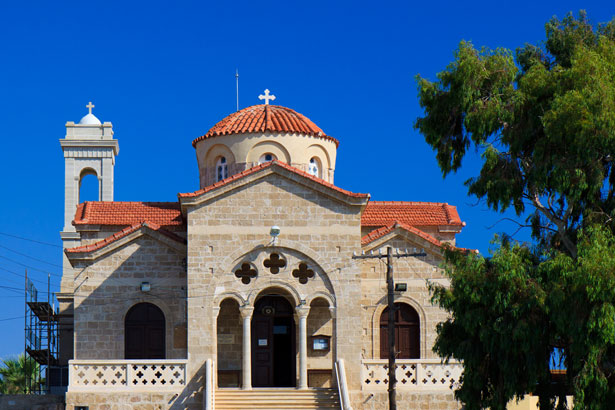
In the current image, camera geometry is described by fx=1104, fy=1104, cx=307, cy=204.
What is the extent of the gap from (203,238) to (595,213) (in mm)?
11932

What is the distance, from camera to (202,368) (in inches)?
1249

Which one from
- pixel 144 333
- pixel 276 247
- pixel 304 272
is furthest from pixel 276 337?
pixel 144 333

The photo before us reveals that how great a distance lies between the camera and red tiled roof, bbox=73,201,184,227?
37.8 m

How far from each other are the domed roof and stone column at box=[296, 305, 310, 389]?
7734 millimetres

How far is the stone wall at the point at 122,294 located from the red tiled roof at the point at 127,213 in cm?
315

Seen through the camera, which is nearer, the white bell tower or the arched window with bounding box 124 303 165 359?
the arched window with bounding box 124 303 165 359

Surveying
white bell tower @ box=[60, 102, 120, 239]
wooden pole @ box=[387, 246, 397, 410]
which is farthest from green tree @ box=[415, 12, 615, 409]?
white bell tower @ box=[60, 102, 120, 239]

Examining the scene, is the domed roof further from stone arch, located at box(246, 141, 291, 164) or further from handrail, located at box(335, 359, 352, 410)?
handrail, located at box(335, 359, 352, 410)

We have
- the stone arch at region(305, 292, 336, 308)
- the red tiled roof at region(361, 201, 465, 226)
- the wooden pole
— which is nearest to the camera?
the wooden pole

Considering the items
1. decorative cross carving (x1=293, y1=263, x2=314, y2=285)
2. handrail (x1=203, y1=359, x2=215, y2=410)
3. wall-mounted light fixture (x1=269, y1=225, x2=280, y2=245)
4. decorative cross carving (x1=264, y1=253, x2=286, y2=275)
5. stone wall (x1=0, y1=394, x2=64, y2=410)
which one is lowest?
stone wall (x1=0, y1=394, x2=64, y2=410)

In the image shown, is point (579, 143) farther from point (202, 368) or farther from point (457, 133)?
point (202, 368)

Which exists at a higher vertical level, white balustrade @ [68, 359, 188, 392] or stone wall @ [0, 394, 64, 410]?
white balustrade @ [68, 359, 188, 392]

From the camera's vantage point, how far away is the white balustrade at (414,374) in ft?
105

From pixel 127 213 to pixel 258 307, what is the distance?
659cm
